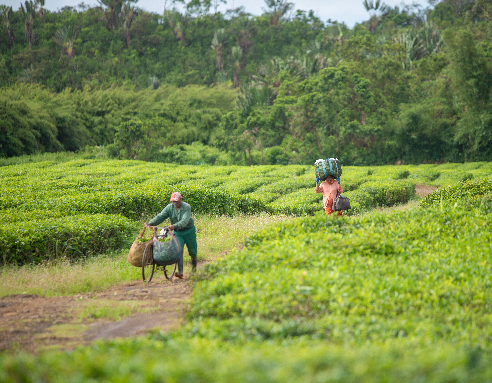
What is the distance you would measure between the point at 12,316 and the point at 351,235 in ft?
17.4

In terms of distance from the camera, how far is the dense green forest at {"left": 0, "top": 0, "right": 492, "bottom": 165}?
33625 mm

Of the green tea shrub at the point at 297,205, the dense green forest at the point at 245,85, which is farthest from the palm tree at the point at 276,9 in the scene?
the green tea shrub at the point at 297,205

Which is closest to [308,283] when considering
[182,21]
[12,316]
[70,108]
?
[12,316]

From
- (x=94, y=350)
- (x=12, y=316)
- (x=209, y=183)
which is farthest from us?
(x=209, y=183)

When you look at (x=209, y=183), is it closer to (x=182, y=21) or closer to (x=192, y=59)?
(x=192, y=59)

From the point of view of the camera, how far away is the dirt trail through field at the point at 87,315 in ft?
17.5

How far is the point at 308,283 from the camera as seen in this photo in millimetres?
5582

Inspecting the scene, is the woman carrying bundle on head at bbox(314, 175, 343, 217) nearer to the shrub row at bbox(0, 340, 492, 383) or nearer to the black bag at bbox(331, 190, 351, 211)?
the black bag at bbox(331, 190, 351, 211)

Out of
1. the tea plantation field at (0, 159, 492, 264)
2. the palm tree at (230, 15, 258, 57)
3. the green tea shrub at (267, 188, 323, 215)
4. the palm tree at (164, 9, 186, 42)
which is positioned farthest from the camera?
the palm tree at (164, 9, 186, 42)

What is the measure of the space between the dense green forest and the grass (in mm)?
24911

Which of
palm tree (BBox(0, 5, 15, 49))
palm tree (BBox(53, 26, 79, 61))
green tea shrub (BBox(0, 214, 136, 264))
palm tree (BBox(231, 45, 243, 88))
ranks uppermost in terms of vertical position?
palm tree (BBox(0, 5, 15, 49))

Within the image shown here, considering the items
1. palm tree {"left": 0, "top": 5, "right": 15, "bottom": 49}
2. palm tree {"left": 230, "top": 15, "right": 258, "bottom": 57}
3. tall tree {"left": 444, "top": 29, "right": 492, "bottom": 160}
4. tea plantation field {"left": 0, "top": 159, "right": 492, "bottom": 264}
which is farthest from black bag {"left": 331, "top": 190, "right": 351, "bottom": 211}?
palm tree {"left": 0, "top": 5, "right": 15, "bottom": 49}

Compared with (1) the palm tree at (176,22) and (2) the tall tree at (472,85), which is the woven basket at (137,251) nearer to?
(2) the tall tree at (472,85)

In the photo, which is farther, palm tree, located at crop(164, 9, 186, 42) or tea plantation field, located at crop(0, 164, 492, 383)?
palm tree, located at crop(164, 9, 186, 42)
